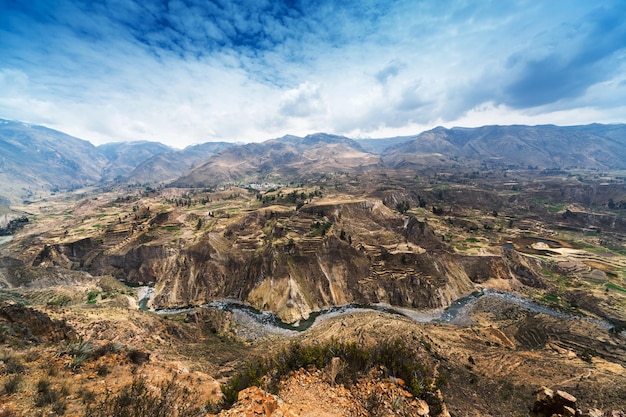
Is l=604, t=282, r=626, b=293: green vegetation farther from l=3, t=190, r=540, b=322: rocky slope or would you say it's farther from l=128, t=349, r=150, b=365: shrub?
l=128, t=349, r=150, b=365: shrub

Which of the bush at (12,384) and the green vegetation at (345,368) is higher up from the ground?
the bush at (12,384)

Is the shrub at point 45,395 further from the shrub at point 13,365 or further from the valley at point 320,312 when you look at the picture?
the shrub at point 13,365

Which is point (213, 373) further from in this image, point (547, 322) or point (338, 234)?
point (547, 322)

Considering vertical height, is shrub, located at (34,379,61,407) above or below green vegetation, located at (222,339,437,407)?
above

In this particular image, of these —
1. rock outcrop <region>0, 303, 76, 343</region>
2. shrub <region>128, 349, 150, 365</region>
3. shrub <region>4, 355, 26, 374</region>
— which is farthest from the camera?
shrub <region>128, 349, 150, 365</region>

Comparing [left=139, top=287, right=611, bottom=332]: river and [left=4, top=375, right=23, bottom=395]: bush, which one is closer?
[left=4, top=375, right=23, bottom=395]: bush

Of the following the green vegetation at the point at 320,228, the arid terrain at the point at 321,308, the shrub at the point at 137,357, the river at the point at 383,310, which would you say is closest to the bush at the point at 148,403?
the arid terrain at the point at 321,308

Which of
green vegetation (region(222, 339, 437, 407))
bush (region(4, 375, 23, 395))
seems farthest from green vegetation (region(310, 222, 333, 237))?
bush (region(4, 375, 23, 395))
